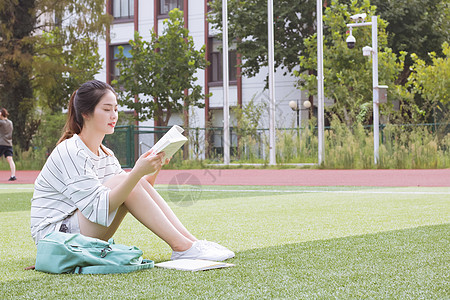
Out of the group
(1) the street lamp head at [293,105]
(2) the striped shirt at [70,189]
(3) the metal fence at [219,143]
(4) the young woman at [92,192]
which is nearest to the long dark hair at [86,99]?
(4) the young woman at [92,192]

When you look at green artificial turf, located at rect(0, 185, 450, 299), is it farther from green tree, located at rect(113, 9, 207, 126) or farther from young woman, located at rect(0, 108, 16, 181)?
green tree, located at rect(113, 9, 207, 126)

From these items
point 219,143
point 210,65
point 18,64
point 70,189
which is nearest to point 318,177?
point 219,143

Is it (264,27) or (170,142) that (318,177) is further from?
(264,27)

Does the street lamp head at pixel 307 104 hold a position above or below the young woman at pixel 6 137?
above

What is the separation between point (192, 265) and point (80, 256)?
60 cm

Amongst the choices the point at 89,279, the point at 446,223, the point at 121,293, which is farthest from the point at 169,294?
the point at 446,223

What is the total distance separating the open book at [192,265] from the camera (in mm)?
3908

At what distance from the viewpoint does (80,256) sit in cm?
383

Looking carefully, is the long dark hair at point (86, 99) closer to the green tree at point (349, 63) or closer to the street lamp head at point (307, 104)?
the green tree at point (349, 63)

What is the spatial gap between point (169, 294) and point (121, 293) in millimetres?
224

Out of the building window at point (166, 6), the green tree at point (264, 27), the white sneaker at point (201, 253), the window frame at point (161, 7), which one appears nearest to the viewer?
the white sneaker at point (201, 253)

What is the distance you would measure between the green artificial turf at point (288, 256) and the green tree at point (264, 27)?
2216 centimetres

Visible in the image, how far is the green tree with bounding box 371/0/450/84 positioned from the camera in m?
29.5

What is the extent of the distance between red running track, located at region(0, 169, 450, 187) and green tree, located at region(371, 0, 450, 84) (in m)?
13.2
